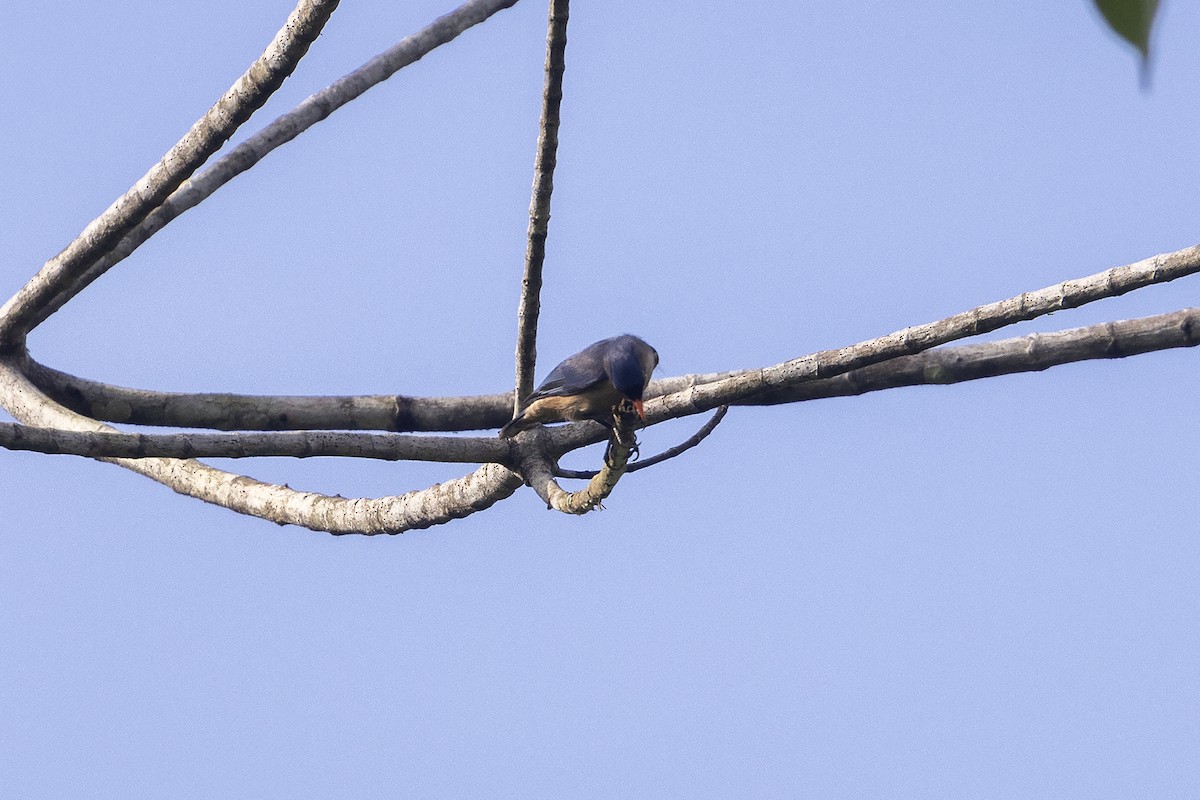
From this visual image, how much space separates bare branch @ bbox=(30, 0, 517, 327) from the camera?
586cm

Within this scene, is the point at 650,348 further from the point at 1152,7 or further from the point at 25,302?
the point at 1152,7

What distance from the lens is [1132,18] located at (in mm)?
610

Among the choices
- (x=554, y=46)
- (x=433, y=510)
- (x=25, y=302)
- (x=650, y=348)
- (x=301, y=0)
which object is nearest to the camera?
(x=554, y=46)

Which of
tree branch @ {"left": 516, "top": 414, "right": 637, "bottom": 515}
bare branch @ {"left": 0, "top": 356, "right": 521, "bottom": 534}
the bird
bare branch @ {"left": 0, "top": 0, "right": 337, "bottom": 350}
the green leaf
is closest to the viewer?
the green leaf

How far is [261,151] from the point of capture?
585 centimetres

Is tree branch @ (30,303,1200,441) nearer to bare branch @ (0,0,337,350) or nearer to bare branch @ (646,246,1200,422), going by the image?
bare branch @ (0,0,337,350)

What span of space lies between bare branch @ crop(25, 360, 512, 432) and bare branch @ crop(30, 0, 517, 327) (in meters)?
0.44

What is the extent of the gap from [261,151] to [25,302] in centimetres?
154

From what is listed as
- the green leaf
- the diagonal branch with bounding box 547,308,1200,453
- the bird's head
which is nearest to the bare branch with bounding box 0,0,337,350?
the diagonal branch with bounding box 547,308,1200,453

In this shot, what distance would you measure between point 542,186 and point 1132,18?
4.06 meters

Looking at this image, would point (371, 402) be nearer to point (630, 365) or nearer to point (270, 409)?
point (270, 409)

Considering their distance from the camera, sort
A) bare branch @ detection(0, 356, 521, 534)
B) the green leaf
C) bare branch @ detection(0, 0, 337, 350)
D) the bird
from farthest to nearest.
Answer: the bird → bare branch @ detection(0, 356, 521, 534) → bare branch @ detection(0, 0, 337, 350) → the green leaf

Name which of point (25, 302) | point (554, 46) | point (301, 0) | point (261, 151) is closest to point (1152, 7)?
point (554, 46)

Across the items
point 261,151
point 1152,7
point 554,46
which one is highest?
point 261,151
